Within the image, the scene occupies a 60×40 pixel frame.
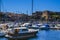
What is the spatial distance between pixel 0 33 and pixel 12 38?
3.14 meters

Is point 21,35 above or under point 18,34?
under

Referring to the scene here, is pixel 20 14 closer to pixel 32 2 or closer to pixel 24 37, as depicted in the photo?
pixel 32 2

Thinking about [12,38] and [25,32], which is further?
[25,32]

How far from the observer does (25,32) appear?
2425 centimetres

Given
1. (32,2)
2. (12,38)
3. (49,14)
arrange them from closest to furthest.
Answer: (12,38)
(32,2)
(49,14)

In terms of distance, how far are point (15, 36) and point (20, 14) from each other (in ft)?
111

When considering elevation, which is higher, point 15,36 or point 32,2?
point 32,2

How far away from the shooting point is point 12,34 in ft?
74.9

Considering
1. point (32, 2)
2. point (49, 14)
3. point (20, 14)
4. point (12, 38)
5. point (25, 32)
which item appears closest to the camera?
point (12, 38)

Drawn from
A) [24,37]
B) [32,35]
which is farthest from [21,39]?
[32,35]

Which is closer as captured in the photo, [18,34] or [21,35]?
[18,34]

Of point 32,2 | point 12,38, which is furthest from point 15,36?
point 32,2

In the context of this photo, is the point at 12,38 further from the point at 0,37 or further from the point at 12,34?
the point at 0,37

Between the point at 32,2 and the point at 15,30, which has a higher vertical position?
the point at 32,2
